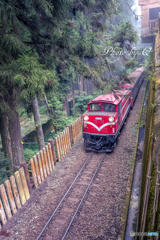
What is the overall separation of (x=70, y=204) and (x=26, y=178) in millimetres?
1873

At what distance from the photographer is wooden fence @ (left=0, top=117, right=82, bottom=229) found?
5524 millimetres

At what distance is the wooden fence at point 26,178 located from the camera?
18.1ft

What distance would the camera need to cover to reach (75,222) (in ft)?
17.6

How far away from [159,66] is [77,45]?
15.8ft

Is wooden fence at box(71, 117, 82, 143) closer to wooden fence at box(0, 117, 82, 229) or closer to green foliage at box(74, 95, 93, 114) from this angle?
wooden fence at box(0, 117, 82, 229)

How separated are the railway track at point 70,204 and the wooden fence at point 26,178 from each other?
52.7 inches

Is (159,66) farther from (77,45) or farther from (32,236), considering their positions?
(32,236)

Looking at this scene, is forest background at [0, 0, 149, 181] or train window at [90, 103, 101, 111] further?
train window at [90, 103, 101, 111]

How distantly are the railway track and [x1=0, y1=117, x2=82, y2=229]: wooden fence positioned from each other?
1.34m

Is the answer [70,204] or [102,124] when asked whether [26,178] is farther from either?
[102,124]

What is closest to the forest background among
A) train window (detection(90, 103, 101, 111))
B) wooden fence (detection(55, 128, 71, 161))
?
train window (detection(90, 103, 101, 111))

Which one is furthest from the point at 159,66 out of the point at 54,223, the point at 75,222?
the point at 54,223

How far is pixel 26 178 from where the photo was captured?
21.4ft

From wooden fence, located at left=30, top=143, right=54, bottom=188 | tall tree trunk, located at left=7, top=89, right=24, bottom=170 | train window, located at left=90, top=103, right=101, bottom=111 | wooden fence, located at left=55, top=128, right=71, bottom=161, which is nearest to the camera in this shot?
wooden fence, located at left=30, top=143, right=54, bottom=188
